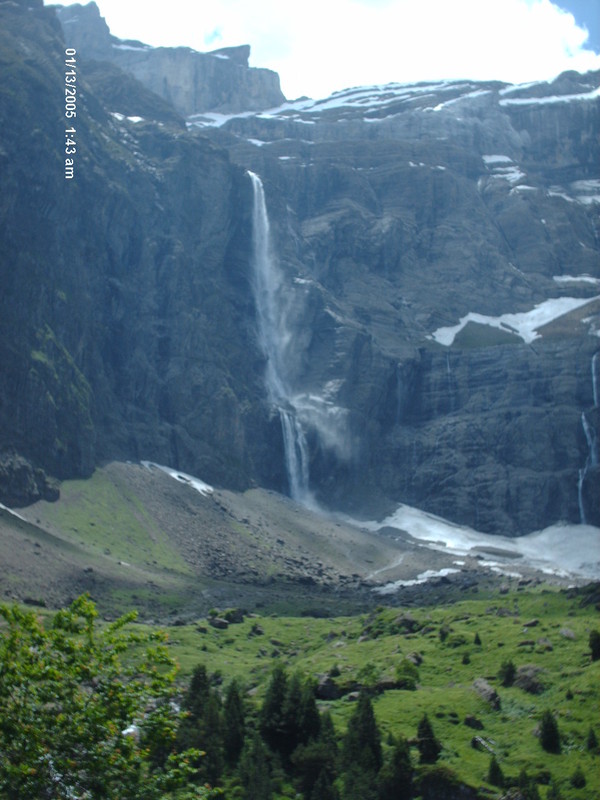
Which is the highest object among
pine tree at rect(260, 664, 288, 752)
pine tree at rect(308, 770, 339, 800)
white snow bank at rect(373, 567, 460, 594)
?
pine tree at rect(260, 664, 288, 752)

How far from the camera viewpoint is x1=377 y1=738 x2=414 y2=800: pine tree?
71.8m

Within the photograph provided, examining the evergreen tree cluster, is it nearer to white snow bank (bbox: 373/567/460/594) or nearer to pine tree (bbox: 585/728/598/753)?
pine tree (bbox: 585/728/598/753)

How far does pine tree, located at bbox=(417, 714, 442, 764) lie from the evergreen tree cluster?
67 mm

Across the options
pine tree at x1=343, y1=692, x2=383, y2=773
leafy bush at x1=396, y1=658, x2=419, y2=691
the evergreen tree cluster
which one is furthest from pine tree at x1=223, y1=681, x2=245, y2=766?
leafy bush at x1=396, y1=658, x2=419, y2=691

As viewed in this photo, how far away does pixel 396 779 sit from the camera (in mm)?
72000

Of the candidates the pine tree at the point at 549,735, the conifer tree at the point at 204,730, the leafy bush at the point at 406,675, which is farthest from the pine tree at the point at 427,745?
the leafy bush at the point at 406,675

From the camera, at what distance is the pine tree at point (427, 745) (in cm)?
7481

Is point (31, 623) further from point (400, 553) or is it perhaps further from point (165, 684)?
point (400, 553)

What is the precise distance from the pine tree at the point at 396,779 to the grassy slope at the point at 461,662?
3.29 metres

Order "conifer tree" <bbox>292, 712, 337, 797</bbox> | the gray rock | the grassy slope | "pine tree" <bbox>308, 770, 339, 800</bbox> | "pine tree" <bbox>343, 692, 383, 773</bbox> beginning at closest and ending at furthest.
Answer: "pine tree" <bbox>308, 770, 339, 800</bbox>
"conifer tree" <bbox>292, 712, 337, 797</bbox>
"pine tree" <bbox>343, 692, 383, 773</bbox>
the grassy slope
the gray rock

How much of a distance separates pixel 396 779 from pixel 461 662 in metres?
27.4

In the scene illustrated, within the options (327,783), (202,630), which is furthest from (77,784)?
(202,630)

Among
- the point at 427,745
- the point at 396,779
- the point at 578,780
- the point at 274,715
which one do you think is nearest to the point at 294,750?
the point at 274,715

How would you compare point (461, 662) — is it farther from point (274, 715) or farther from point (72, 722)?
point (72, 722)
